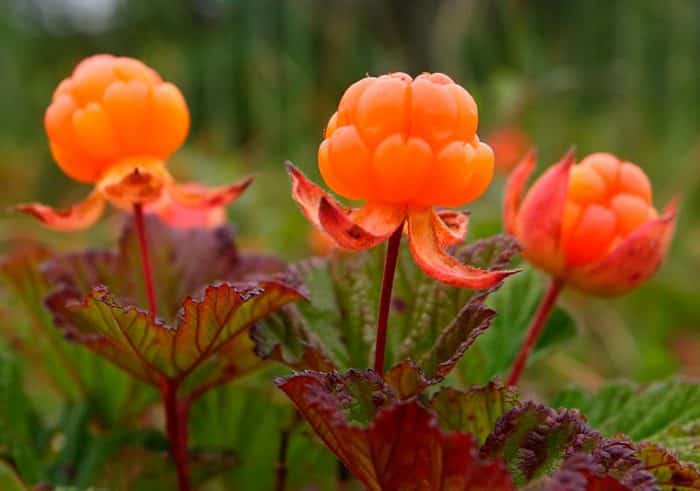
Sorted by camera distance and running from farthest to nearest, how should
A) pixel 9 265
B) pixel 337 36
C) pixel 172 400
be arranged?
pixel 337 36, pixel 9 265, pixel 172 400

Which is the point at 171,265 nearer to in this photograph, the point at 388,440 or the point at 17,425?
the point at 17,425

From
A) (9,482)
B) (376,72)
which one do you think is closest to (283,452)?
(9,482)

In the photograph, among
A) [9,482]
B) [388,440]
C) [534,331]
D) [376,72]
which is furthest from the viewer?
[376,72]

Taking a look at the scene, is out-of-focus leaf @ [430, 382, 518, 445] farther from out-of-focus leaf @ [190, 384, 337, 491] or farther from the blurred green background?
the blurred green background

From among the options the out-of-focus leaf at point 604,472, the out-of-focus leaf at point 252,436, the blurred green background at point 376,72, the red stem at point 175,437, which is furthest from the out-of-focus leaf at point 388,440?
the blurred green background at point 376,72

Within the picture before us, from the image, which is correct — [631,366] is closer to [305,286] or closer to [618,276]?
[618,276]

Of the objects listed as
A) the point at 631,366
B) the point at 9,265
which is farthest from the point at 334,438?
the point at 631,366
